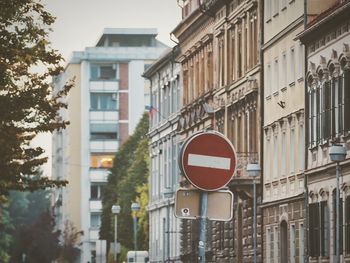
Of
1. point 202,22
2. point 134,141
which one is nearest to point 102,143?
point 134,141

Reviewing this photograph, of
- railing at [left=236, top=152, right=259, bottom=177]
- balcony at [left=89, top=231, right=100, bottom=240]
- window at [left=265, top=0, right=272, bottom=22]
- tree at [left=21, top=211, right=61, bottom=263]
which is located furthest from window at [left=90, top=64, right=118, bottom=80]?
window at [left=265, top=0, right=272, bottom=22]

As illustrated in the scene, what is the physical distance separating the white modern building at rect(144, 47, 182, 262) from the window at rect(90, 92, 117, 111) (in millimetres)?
56874

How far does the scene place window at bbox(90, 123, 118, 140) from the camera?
6944 inches

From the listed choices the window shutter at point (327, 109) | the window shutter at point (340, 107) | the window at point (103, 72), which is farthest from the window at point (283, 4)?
the window at point (103, 72)

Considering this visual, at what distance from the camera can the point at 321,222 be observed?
197 ft

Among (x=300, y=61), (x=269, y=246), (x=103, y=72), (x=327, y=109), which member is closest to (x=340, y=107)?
(x=327, y=109)

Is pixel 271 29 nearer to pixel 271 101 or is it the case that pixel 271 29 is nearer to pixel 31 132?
pixel 271 101

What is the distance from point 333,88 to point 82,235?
387ft

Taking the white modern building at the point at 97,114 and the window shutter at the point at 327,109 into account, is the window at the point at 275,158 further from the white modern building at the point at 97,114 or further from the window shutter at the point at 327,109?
the white modern building at the point at 97,114

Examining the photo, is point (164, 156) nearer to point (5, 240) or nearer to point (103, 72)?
point (103, 72)

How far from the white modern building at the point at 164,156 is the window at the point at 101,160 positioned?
59732 millimetres

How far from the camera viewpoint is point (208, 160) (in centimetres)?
2216

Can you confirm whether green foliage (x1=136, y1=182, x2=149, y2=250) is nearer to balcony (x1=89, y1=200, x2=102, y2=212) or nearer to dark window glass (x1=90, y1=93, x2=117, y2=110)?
dark window glass (x1=90, y1=93, x2=117, y2=110)

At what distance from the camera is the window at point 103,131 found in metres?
176
